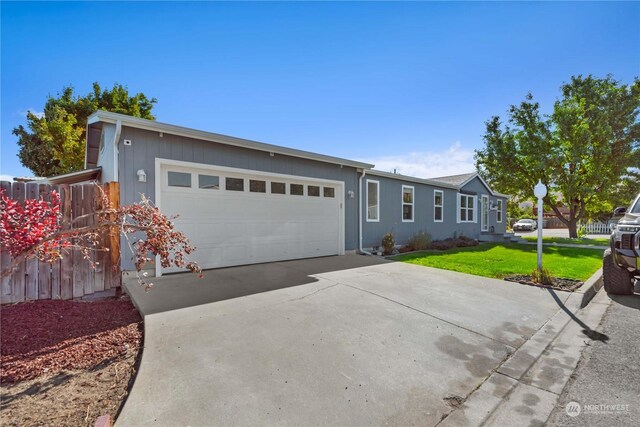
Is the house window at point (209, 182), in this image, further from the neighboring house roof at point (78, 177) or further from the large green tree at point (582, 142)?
the large green tree at point (582, 142)

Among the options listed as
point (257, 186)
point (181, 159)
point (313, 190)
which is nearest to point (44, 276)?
point (181, 159)

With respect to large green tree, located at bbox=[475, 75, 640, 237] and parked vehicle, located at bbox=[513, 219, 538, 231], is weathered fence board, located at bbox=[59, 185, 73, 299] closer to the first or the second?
large green tree, located at bbox=[475, 75, 640, 237]

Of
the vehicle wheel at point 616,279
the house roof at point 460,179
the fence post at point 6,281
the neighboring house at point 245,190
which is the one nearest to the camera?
the fence post at point 6,281

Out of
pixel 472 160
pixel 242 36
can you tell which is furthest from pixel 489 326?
pixel 472 160

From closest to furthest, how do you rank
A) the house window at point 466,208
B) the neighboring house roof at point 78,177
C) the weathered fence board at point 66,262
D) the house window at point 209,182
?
the weathered fence board at point 66,262, the neighboring house roof at point 78,177, the house window at point 209,182, the house window at point 466,208

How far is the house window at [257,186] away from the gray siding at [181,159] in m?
0.34

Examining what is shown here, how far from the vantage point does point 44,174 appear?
56.4 ft

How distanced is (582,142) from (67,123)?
1028 inches

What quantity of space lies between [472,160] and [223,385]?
2064 centimetres

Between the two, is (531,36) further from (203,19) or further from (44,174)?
(44,174)

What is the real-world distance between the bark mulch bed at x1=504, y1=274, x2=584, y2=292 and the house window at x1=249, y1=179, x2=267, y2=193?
618cm

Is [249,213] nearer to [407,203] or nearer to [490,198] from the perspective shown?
[407,203]

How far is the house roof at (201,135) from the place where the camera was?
5113 millimetres

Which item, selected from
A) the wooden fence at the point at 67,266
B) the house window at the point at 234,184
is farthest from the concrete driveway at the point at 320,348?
the house window at the point at 234,184
